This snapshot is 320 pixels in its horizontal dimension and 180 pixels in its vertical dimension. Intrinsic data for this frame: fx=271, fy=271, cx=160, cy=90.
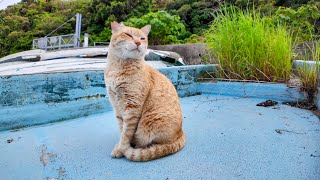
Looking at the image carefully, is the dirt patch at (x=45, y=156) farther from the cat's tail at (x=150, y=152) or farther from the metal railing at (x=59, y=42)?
the metal railing at (x=59, y=42)

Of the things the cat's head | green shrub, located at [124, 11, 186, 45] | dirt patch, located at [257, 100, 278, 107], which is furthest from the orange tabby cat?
green shrub, located at [124, 11, 186, 45]

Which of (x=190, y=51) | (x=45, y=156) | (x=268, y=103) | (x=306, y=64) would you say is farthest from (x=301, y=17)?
(x=45, y=156)

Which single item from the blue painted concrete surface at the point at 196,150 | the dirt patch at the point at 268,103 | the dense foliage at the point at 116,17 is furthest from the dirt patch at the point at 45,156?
the dense foliage at the point at 116,17

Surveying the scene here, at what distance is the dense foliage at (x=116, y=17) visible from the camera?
664 cm

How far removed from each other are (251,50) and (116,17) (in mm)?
7038

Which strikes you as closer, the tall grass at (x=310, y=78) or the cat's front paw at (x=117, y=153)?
the cat's front paw at (x=117, y=153)

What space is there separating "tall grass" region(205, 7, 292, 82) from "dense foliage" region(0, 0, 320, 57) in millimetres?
2765

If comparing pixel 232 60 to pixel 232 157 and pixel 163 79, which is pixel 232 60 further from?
pixel 232 157

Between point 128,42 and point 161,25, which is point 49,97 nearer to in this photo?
point 128,42

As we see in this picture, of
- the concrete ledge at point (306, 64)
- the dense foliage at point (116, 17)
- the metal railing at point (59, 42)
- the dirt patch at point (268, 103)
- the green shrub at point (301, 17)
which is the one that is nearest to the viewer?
the concrete ledge at point (306, 64)

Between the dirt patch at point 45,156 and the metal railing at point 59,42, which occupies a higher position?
the metal railing at point 59,42

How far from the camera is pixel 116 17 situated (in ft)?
30.1

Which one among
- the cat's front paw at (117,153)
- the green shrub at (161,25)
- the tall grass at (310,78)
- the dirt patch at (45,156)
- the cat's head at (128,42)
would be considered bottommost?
the dirt patch at (45,156)

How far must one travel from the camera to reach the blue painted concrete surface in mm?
1272
